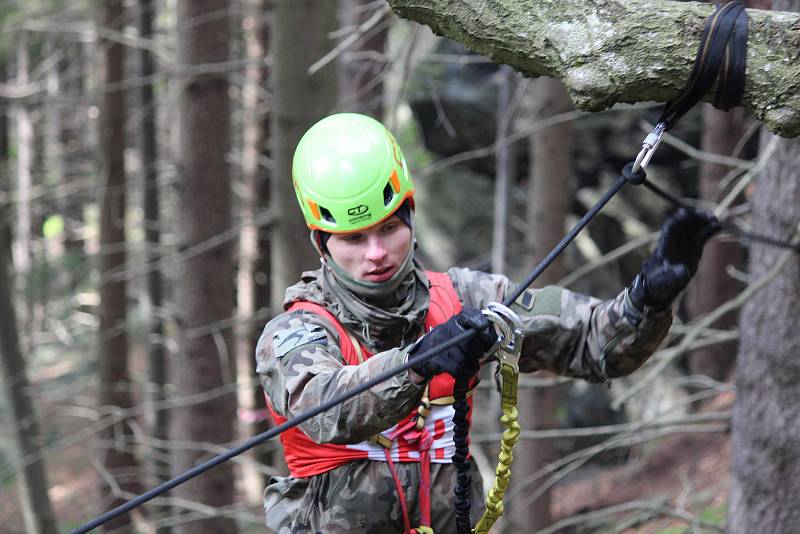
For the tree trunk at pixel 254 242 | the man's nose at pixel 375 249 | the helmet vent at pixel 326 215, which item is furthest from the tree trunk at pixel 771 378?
the tree trunk at pixel 254 242

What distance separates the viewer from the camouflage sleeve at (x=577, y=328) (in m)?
2.89

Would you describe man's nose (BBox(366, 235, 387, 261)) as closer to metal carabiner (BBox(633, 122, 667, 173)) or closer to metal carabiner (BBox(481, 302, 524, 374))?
metal carabiner (BBox(481, 302, 524, 374))

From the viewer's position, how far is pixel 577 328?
3.00 meters

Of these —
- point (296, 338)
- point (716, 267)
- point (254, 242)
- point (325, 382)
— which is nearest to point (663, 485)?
point (716, 267)

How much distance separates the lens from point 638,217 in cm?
1255

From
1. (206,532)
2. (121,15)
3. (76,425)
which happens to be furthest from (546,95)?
(76,425)

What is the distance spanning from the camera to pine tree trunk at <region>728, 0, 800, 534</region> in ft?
12.4

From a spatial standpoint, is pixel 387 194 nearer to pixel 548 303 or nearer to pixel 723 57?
pixel 548 303

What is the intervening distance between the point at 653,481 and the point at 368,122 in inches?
308

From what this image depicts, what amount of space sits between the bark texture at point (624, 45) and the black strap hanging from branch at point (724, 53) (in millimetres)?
28

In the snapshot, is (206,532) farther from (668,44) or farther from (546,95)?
(668,44)

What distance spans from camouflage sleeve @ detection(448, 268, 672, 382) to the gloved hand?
0.08 meters

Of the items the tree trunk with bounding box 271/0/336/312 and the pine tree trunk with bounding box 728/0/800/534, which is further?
the tree trunk with bounding box 271/0/336/312

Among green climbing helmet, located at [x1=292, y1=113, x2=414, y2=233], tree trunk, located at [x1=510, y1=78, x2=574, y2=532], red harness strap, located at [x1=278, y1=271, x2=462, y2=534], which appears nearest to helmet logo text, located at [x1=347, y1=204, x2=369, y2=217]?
green climbing helmet, located at [x1=292, y1=113, x2=414, y2=233]
